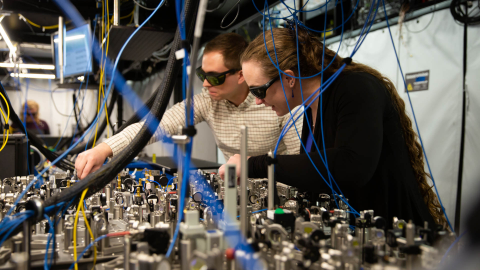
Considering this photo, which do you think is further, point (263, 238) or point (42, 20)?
point (42, 20)

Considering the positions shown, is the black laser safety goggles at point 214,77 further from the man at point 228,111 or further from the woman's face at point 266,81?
the woman's face at point 266,81

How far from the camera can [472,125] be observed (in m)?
2.86

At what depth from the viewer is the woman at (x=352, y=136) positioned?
3.51 ft

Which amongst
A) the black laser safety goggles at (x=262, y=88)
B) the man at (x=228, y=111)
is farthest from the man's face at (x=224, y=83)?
the black laser safety goggles at (x=262, y=88)

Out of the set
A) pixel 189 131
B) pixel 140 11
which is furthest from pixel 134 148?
pixel 140 11

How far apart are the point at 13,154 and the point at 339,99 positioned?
186cm

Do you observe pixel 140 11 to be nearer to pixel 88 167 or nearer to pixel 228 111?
pixel 228 111

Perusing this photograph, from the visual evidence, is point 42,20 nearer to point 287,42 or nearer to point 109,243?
point 287,42

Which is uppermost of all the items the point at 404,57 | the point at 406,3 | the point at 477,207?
the point at 406,3

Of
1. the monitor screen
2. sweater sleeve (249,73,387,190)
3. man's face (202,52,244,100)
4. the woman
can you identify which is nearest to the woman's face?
the woman

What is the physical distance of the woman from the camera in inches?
42.1

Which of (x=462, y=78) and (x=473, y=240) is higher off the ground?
(x=462, y=78)

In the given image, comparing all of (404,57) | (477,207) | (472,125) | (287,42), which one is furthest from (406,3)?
(477,207)

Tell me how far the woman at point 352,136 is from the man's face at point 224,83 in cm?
56
